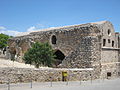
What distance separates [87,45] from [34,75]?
725cm

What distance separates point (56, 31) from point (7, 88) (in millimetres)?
15001

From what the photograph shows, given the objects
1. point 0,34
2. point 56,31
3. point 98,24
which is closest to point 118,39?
point 98,24

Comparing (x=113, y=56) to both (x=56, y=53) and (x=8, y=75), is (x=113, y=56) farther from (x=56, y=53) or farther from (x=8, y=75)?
(x=8, y=75)

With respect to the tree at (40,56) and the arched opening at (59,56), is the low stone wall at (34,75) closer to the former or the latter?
the tree at (40,56)

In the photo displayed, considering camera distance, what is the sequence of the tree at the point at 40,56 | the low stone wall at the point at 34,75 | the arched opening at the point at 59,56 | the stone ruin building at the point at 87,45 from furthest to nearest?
the arched opening at the point at 59,56 < the tree at the point at 40,56 < the stone ruin building at the point at 87,45 < the low stone wall at the point at 34,75

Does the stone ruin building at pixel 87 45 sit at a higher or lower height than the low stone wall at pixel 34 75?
higher

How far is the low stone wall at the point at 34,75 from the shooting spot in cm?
1335

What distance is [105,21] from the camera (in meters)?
21.9

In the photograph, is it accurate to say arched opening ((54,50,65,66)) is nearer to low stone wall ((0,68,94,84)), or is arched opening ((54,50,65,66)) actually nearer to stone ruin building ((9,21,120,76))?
stone ruin building ((9,21,120,76))

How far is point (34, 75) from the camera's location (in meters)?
14.4

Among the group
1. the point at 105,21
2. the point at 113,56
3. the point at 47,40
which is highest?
the point at 105,21

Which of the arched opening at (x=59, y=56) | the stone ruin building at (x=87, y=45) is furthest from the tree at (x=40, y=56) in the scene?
the arched opening at (x=59, y=56)

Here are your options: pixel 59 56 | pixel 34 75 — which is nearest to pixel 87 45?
pixel 34 75

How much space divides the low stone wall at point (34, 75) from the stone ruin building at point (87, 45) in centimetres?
265
